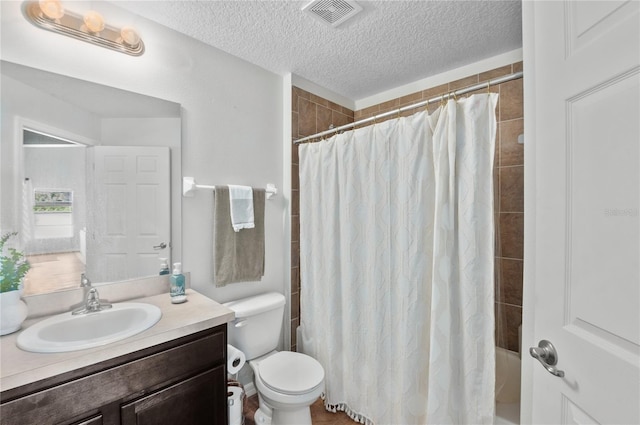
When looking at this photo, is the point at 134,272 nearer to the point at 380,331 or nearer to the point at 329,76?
the point at 380,331

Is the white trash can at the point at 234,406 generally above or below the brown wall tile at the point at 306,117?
below

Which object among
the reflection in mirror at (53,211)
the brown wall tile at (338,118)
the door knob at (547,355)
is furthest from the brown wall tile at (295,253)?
the door knob at (547,355)

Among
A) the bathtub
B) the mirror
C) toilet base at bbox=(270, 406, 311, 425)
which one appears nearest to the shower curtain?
the bathtub

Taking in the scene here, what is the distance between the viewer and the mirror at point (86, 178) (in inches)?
48.0

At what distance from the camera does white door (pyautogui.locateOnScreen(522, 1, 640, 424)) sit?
0.60 m

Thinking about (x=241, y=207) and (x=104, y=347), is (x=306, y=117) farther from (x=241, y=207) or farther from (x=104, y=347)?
(x=104, y=347)

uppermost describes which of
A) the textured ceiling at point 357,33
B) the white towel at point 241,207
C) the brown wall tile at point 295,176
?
the textured ceiling at point 357,33

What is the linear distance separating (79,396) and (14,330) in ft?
1.48

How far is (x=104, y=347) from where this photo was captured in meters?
0.98

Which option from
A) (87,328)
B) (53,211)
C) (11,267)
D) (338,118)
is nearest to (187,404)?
(87,328)

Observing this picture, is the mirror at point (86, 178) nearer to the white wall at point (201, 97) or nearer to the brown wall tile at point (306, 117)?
the white wall at point (201, 97)

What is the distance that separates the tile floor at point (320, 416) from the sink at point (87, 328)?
0.99 meters

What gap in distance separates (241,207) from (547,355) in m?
1.69

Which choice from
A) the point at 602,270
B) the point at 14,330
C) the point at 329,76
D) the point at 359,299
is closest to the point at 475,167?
the point at 602,270
